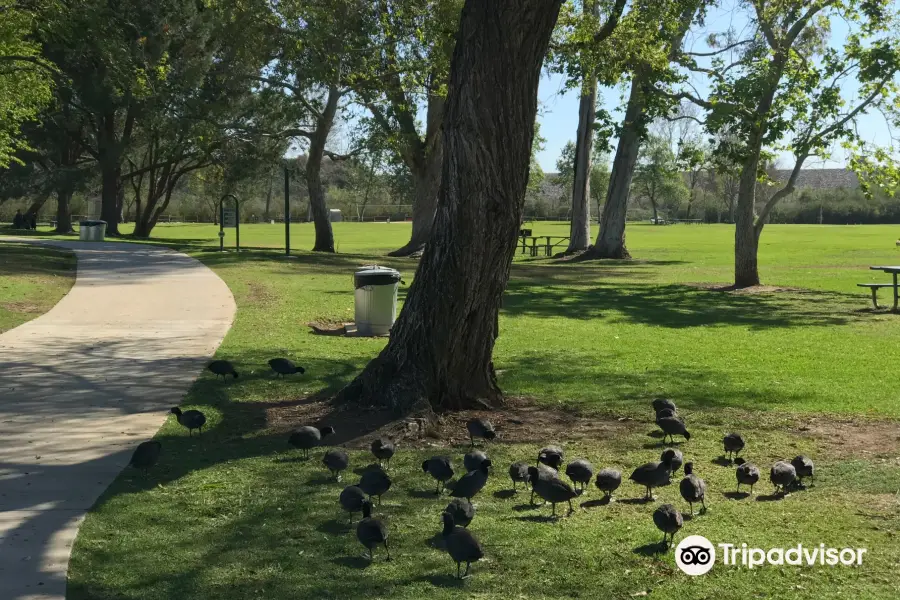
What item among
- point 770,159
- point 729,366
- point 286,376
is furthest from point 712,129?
point 286,376

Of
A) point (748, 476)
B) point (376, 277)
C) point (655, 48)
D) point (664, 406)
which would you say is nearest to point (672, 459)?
point (748, 476)

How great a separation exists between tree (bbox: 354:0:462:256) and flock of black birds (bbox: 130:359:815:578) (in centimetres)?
751

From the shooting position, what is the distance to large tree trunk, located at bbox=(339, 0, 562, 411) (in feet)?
28.6

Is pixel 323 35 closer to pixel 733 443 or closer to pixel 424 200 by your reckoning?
pixel 424 200

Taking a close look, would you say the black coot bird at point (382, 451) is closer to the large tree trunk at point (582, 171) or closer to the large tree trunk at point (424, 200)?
the large tree trunk at point (424, 200)

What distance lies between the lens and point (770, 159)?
79.2ft

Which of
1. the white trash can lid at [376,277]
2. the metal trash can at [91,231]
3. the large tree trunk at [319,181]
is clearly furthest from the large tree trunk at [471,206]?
the metal trash can at [91,231]

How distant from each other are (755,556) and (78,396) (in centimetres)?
677

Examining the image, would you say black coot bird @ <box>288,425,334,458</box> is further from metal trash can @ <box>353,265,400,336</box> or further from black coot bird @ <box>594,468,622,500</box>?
metal trash can @ <box>353,265,400,336</box>

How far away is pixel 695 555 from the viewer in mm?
5188

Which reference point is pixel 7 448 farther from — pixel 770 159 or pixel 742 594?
pixel 770 159

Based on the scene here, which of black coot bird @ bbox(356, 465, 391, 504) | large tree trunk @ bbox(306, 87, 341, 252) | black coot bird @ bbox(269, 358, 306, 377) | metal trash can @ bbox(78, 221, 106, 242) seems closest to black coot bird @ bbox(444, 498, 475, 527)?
black coot bird @ bbox(356, 465, 391, 504)

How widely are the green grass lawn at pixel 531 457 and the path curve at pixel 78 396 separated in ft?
0.71

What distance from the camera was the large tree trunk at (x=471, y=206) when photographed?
871cm
